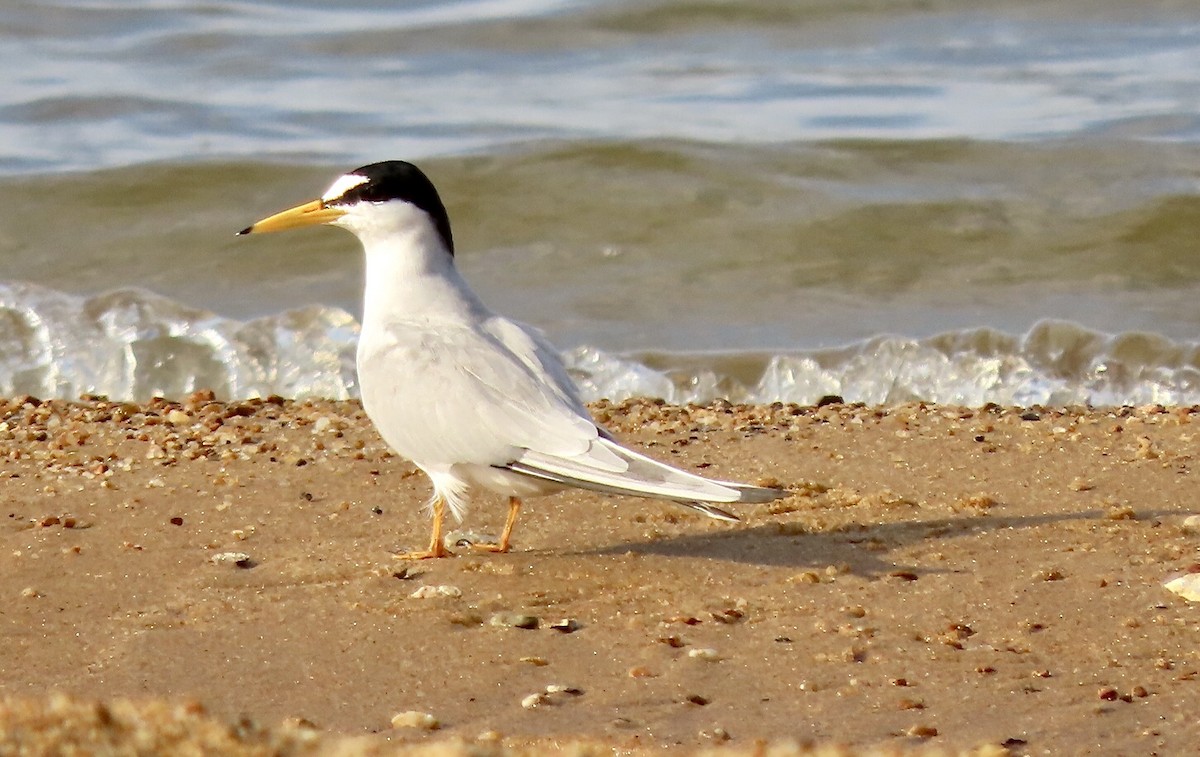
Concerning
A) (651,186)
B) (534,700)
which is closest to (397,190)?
(534,700)

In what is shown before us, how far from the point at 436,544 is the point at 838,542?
3.35 ft

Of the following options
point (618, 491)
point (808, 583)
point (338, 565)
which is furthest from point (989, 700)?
point (338, 565)

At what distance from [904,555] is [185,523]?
1.91m

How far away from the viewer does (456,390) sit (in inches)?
169

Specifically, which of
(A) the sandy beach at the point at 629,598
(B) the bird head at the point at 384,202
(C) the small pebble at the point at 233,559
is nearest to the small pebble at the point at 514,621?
(A) the sandy beach at the point at 629,598

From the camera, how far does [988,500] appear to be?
4641mm

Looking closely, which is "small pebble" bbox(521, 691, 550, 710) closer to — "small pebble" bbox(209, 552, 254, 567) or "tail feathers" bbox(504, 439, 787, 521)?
"tail feathers" bbox(504, 439, 787, 521)

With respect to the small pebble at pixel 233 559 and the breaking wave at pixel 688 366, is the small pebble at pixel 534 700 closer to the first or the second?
the small pebble at pixel 233 559

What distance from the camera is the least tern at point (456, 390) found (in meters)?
4.04

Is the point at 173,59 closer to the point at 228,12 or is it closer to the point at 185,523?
the point at 228,12

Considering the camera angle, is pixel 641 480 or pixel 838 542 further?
pixel 838 542

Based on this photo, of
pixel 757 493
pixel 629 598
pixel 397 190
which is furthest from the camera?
pixel 397 190

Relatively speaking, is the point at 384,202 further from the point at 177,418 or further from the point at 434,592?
the point at 177,418

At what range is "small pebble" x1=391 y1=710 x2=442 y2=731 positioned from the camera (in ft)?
10.5
